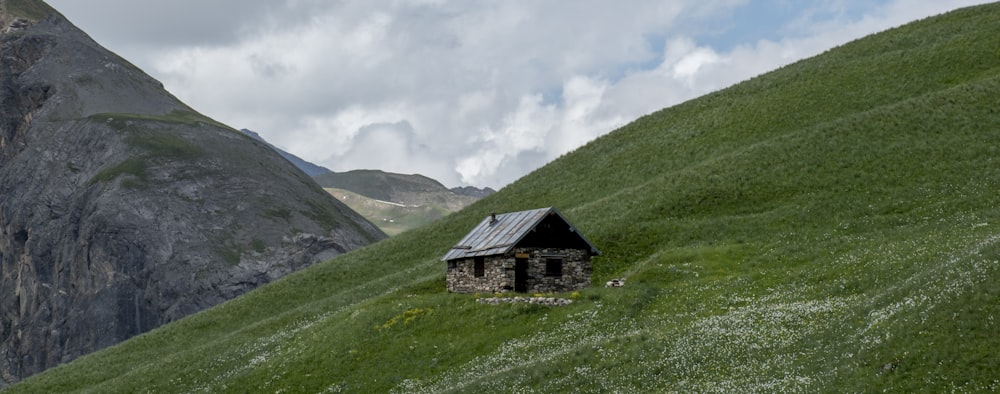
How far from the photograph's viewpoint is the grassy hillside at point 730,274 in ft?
112

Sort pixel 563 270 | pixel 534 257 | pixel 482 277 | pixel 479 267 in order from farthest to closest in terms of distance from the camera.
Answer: pixel 479 267 → pixel 482 277 → pixel 563 270 → pixel 534 257

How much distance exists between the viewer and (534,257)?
58125 mm

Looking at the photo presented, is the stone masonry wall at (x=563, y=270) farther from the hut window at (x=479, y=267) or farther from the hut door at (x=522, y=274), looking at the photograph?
the hut window at (x=479, y=267)

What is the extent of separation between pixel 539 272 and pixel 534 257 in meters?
0.98

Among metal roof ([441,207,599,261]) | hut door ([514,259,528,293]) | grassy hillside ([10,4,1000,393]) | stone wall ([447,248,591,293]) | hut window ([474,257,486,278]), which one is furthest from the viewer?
hut window ([474,257,486,278])

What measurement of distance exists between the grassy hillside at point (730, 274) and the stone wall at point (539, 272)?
9.85ft

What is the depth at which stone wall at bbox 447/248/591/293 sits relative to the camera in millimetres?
57438

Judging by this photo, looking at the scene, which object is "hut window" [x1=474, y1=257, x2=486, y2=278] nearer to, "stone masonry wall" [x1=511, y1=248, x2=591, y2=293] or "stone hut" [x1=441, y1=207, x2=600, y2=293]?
"stone hut" [x1=441, y1=207, x2=600, y2=293]

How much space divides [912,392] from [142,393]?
46738 mm

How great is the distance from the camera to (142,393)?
59156 mm

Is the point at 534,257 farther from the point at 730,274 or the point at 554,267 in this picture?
the point at 730,274

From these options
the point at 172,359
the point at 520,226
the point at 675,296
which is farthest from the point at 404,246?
the point at 675,296

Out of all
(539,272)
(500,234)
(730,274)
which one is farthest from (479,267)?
(730,274)

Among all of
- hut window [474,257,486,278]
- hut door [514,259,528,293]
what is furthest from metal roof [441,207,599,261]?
hut door [514,259,528,293]
